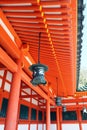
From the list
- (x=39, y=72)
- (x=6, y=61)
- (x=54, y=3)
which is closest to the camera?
(x=54, y=3)

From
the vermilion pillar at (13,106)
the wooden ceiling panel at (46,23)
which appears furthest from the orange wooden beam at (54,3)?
the vermilion pillar at (13,106)

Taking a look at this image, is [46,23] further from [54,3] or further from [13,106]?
[13,106]

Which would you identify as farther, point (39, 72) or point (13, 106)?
point (13, 106)

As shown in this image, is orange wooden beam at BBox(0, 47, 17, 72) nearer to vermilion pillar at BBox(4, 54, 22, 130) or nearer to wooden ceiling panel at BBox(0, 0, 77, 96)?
vermilion pillar at BBox(4, 54, 22, 130)

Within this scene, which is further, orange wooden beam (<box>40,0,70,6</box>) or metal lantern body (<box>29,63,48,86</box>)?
metal lantern body (<box>29,63,48,86</box>)

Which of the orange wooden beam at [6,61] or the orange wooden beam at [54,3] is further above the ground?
the orange wooden beam at [54,3]

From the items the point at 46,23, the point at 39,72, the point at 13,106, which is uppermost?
the point at 46,23

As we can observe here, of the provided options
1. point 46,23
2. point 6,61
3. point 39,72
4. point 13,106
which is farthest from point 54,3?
point 13,106

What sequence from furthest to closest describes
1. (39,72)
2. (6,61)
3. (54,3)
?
(6,61)
(39,72)
(54,3)

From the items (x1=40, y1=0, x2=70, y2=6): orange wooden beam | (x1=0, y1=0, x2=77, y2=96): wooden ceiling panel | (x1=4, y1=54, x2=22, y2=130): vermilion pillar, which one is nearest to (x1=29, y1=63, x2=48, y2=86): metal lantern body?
(x1=4, y1=54, x2=22, y2=130): vermilion pillar

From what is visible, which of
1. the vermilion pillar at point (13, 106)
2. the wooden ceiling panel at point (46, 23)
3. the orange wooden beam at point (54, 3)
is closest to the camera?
the orange wooden beam at point (54, 3)

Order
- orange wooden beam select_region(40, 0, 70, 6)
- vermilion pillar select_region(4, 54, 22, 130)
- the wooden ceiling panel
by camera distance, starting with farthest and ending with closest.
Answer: vermilion pillar select_region(4, 54, 22, 130)
the wooden ceiling panel
orange wooden beam select_region(40, 0, 70, 6)

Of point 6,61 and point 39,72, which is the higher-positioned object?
point 6,61

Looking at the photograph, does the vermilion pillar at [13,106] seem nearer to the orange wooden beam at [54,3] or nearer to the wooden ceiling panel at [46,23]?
the wooden ceiling panel at [46,23]
